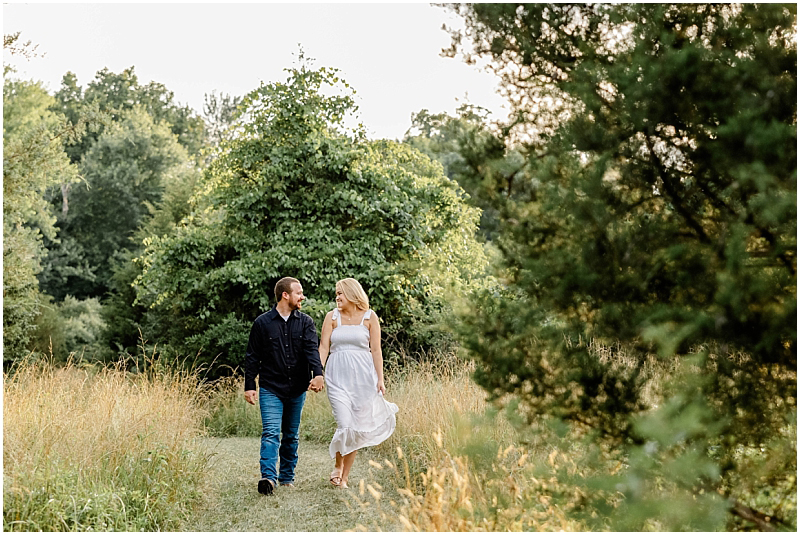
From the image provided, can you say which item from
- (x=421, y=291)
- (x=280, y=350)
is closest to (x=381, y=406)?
(x=280, y=350)

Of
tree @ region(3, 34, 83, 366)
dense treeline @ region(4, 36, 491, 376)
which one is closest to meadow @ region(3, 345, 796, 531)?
dense treeline @ region(4, 36, 491, 376)

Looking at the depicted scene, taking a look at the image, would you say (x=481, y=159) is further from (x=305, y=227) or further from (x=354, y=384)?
(x=305, y=227)

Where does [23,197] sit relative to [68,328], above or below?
above

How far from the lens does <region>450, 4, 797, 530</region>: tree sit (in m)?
2.77

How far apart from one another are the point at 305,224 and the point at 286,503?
295 inches

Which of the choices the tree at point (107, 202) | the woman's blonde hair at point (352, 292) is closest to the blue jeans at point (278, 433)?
the woman's blonde hair at point (352, 292)

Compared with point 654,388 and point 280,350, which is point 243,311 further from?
point 654,388

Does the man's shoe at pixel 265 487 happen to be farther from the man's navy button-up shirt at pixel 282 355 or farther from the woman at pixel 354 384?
the man's navy button-up shirt at pixel 282 355

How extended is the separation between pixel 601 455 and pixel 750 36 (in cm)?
180

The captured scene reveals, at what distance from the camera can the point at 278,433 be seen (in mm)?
6484

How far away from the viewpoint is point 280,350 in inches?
253

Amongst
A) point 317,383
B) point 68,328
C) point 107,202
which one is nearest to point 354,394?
point 317,383

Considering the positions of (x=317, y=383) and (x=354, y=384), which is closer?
(x=317, y=383)

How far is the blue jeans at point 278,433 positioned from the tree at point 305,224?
19.1 feet
